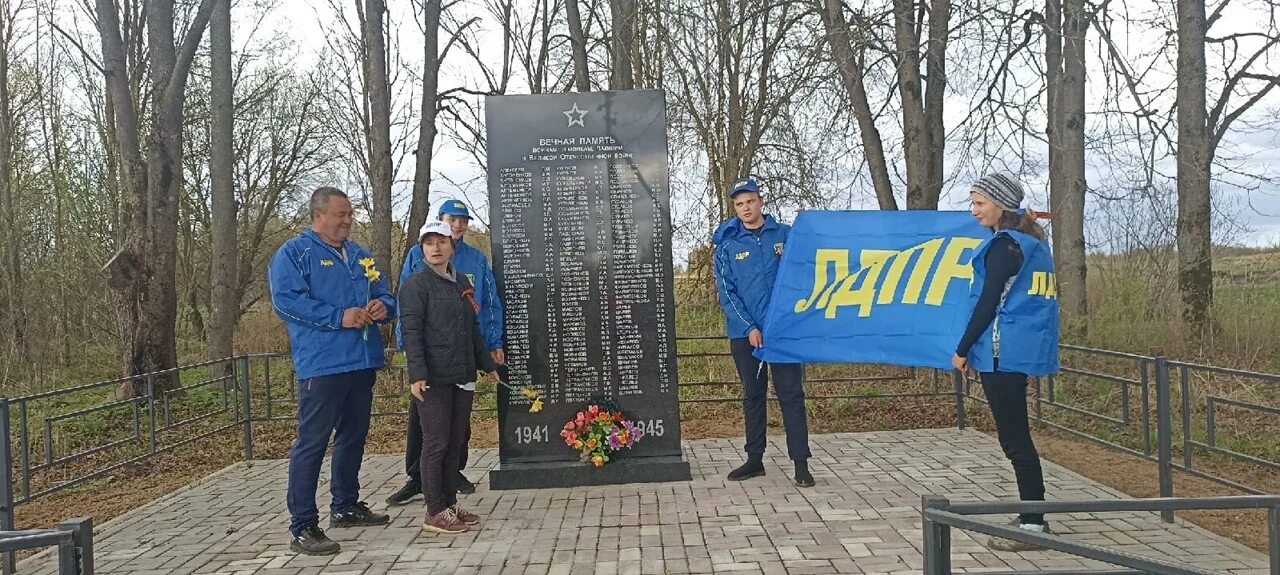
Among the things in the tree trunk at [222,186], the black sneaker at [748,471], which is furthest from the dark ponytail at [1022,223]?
the tree trunk at [222,186]

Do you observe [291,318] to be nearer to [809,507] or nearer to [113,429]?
[809,507]

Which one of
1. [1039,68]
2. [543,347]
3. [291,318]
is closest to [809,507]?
[543,347]

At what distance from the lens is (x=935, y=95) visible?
487 inches

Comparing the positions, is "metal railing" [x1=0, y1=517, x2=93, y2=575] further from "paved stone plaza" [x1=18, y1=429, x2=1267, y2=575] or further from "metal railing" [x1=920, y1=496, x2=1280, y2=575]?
"metal railing" [x1=920, y1=496, x2=1280, y2=575]

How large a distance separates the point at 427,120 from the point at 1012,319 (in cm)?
1184

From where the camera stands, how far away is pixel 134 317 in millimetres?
11305

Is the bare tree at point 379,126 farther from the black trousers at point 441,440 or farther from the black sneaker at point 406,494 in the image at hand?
the black trousers at point 441,440

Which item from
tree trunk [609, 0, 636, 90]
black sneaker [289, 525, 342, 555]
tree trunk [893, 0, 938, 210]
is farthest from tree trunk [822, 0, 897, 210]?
black sneaker [289, 525, 342, 555]

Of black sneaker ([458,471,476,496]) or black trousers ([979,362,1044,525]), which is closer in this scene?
black trousers ([979,362,1044,525])

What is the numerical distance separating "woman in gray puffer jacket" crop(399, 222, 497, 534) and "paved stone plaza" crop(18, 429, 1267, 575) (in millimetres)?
262

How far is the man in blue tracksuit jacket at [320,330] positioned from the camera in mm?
4898

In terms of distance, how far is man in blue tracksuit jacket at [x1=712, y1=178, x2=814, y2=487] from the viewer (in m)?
6.12

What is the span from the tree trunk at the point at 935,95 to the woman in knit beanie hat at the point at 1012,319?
275 inches

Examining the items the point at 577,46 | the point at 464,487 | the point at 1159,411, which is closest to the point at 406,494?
the point at 464,487
